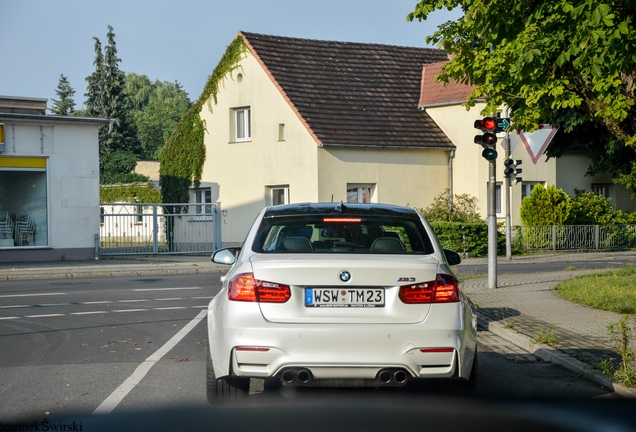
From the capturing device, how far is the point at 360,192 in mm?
33375

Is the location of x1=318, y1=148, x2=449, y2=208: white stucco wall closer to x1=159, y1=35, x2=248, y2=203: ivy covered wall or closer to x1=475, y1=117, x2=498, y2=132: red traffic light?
x1=159, y1=35, x2=248, y2=203: ivy covered wall

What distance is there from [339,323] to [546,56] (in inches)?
243

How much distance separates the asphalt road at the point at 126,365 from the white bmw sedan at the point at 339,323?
31 centimetres

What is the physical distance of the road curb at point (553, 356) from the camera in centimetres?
716

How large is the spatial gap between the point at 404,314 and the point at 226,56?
3128 cm

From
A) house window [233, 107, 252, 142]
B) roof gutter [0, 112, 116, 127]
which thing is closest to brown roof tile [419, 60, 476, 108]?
house window [233, 107, 252, 142]

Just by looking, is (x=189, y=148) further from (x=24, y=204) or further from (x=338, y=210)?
(x=338, y=210)

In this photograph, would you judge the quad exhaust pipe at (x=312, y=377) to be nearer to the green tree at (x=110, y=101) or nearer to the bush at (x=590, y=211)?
the bush at (x=590, y=211)

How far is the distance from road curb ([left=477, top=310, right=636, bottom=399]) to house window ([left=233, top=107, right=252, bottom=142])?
24.2 metres

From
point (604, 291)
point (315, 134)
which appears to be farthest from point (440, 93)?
point (604, 291)

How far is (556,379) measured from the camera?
7.96 m

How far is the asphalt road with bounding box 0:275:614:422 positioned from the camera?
6.77 m

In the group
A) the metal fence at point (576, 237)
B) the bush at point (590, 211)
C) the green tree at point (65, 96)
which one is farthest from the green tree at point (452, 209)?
the green tree at point (65, 96)

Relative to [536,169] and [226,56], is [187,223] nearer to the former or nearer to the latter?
[226,56]
